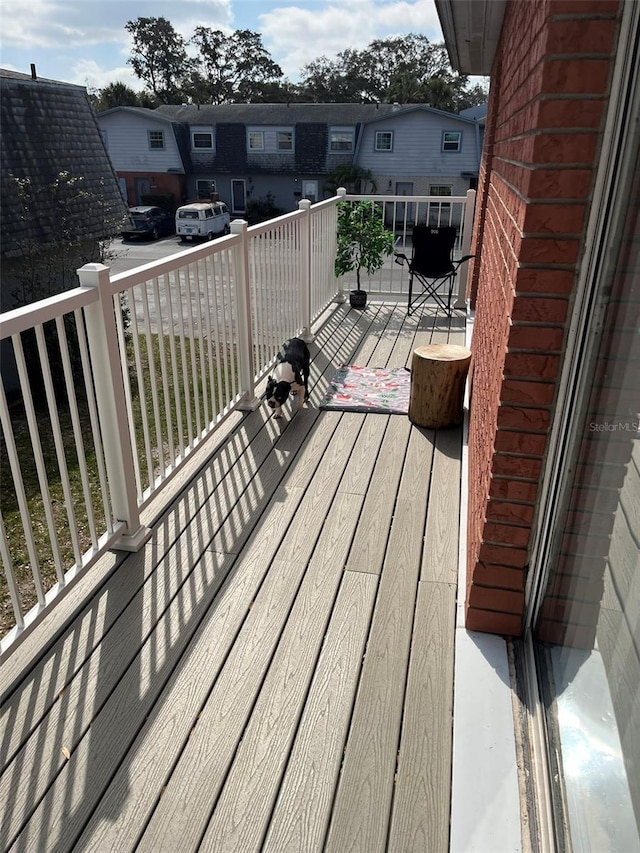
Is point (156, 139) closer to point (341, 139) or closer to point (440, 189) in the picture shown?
point (341, 139)

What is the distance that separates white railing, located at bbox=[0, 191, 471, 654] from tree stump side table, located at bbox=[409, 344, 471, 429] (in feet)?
3.66

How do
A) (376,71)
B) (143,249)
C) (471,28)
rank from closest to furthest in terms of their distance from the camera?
1. (471,28)
2. (143,249)
3. (376,71)

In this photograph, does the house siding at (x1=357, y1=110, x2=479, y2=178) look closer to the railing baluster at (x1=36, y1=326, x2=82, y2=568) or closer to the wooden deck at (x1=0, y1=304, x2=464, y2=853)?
the wooden deck at (x1=0, y1=304, x2=464, y2=853)

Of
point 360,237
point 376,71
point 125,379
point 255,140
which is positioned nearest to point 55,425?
point 125,379

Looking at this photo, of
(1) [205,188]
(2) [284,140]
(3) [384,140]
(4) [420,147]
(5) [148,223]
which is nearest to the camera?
(5) [148,223]

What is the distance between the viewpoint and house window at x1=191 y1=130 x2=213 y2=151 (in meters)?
27.4

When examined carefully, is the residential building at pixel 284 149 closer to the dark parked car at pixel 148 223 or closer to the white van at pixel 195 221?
the dark parked car at pixel 148 223

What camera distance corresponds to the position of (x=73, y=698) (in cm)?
197

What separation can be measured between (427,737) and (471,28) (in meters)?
4.49

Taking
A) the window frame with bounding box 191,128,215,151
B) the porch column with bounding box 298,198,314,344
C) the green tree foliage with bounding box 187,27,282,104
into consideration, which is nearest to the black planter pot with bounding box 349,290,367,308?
the porch column with bounding box 298,198,314,344

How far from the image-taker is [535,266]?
1576 millimetres

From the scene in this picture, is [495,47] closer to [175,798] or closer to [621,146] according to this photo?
[621,146]

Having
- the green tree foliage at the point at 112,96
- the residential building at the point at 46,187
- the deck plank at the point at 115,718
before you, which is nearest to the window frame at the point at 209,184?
the green tree foliage at the point at 112,96

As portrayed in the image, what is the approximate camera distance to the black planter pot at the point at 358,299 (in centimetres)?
688
